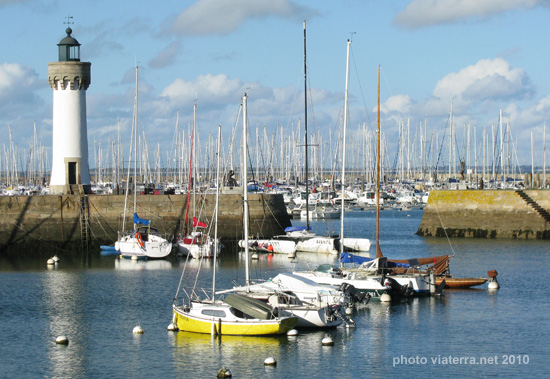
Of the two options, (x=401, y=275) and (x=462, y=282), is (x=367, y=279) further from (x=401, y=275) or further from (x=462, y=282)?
(x=462, y=282)


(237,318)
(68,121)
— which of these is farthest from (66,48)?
(237,318)

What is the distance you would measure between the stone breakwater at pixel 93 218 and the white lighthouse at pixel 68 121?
4.41 feet

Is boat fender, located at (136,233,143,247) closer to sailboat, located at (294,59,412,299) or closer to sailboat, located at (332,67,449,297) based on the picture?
sailboat, located at (294,59,412,299)

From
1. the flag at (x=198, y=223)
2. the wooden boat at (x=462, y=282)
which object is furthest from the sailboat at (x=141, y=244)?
the wooden boat at (x=462, y=282)

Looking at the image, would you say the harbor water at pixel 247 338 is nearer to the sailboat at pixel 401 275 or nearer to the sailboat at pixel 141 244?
the sailboat at pixel 401 275

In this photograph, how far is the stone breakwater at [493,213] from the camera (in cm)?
5172

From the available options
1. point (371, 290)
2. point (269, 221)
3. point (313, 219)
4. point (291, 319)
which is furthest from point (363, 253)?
point (313, 219)

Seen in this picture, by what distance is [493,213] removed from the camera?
52656 millimetres

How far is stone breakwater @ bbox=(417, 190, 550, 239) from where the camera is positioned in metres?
51.7

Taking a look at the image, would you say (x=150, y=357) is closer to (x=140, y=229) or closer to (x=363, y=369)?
(x=363, y=369)

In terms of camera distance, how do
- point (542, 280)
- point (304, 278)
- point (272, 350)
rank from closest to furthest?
point (272, 350) → point (304, 278) → point (542, 280)

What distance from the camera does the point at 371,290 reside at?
29.8m

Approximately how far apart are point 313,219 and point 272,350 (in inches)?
2184

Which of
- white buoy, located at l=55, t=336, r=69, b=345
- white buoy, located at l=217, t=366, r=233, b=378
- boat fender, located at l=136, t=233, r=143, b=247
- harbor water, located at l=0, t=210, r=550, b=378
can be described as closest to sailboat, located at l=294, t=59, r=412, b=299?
harbor water, located at l=0, t=210, r=550, b=378
